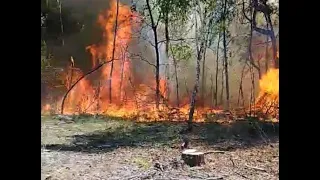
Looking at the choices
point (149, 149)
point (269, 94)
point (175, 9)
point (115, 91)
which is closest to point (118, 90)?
point (115, 91)

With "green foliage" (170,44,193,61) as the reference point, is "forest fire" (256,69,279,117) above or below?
below

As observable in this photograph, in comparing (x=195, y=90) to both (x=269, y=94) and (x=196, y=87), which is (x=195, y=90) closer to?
(x=196, y=87)

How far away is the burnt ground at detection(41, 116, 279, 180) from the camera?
7.30 feet

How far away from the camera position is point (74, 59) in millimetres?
2287

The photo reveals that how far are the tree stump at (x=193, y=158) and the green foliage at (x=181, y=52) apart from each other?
497 millimetres

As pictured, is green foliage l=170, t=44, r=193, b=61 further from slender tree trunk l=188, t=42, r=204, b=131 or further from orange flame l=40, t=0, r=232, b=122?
orange flame l=40, t=0, r=232, b=122

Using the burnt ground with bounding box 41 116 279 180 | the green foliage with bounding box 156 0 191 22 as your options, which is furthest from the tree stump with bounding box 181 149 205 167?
the green foliage with bounding box 156 0 191 22

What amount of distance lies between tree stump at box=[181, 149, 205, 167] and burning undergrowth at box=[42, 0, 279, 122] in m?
0.18

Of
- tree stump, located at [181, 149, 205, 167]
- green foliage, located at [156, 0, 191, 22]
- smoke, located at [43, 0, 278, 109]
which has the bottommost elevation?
tree stump, located at [181, 149, 205, 167]

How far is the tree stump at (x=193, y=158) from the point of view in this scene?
7.31 ft

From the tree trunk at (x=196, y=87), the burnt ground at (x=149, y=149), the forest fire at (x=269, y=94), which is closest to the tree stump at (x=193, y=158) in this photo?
the burnt ground at (x=149, y=149)

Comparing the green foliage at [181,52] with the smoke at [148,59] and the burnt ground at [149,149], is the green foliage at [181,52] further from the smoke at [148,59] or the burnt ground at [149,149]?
the burnt ground at [149,149]
